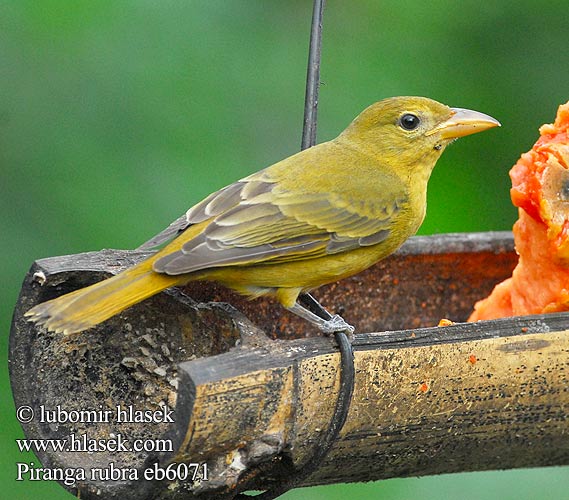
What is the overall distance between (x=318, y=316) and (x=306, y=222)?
294mm

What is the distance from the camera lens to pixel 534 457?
3980 mm

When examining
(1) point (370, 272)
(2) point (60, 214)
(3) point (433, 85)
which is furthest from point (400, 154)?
(2) point (60, 214)

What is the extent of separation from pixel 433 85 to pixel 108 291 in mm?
2161

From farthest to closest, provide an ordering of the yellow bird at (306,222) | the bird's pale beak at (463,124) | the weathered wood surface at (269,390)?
1. the bird's pale beak at (463,124)
2. the yellow bird at (306,222)
3. the weathered wood surface at (269,390)

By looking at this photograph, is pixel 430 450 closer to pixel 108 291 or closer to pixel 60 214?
pixel 108 291

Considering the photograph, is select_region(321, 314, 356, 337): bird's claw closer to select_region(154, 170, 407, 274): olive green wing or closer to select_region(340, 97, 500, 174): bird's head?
select_region(154, 170, 407, 274): olive green wing

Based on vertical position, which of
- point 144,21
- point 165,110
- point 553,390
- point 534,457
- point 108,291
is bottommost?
point 534,457

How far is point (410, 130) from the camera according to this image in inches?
175

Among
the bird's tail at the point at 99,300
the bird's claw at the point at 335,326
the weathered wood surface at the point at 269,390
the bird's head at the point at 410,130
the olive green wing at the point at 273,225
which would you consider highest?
the bird's head at the point at 410,130

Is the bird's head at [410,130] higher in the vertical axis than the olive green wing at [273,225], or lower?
higher

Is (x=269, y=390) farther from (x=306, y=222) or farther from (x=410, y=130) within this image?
(x=410, y=130)

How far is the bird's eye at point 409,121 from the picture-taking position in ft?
14.6

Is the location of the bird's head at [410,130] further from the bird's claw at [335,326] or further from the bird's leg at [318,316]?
the bird's claw at [335,326]

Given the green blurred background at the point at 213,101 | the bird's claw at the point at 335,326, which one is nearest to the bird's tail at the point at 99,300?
the bird's claw at the point at 335,326
